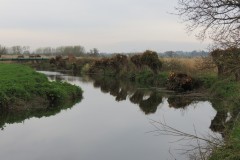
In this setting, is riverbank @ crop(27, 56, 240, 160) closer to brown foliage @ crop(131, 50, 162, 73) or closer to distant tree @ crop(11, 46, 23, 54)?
brown foliage @ crop(131, 50, 162, 73)

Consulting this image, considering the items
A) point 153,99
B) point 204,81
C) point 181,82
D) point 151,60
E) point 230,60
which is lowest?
point 153,99

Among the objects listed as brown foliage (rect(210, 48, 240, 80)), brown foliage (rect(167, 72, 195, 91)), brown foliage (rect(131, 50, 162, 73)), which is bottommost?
brown foliage (rect(167, 72, 195, 91))

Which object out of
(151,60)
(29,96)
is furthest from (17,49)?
(29,96)

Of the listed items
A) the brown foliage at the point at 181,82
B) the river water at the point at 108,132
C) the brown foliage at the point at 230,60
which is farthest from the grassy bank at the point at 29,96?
the brown foliage at the point at 230,60

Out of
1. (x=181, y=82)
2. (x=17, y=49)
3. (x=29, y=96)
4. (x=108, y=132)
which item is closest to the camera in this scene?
(x=108, y=132)

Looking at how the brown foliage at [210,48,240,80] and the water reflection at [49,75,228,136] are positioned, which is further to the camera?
the water reflection at [49,75,228,136]

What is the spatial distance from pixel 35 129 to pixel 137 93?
1468 centimetres

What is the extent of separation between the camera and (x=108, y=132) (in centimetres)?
1556

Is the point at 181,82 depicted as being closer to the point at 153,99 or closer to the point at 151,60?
the point at 153,99

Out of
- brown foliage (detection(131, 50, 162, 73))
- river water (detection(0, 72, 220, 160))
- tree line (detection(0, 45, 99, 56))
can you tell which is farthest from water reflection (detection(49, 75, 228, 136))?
tree line (detection(0, 45, 99, 56))

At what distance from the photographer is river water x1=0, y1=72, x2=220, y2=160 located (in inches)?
473

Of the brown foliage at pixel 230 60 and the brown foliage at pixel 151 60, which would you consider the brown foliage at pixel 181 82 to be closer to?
the brown foliage at pixel 151 60

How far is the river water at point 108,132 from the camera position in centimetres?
1202

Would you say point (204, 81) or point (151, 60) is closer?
point (204, 81)
